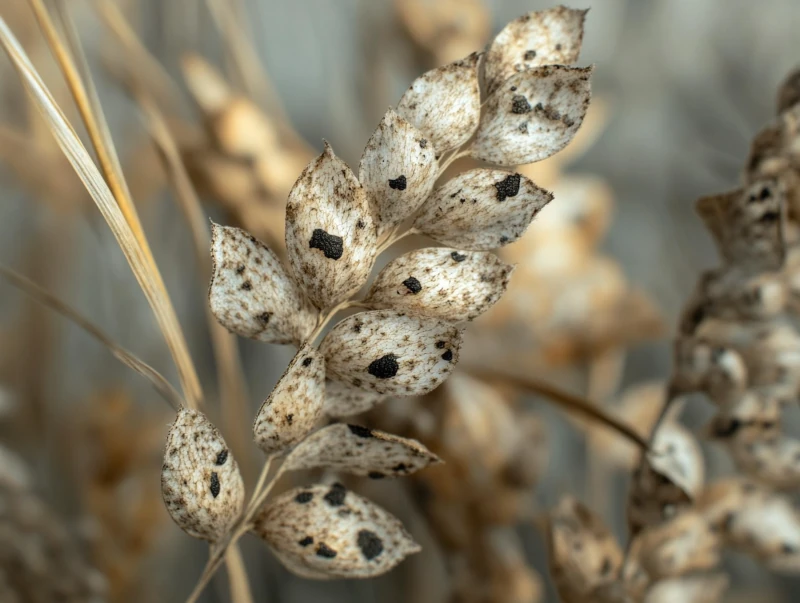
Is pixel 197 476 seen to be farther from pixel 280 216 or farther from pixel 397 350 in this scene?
pixel 280 216

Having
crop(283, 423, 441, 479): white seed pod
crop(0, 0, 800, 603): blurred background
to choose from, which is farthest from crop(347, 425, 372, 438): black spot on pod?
crop(0, 0, 800, 603): blurred background

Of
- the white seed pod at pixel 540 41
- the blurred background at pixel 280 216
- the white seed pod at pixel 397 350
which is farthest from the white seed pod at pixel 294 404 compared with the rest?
the blurred background at pixel 280 216

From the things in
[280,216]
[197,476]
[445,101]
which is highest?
[280,216]

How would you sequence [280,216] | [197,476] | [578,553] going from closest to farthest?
[197,476] < [578,553] < [280,216]

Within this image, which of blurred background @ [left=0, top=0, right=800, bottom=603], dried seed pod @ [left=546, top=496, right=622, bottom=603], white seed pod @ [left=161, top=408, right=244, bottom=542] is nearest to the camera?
white seed pod @ [left=161, top=408, right=244, bottom=542]

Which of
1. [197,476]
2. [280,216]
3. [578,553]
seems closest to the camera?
[197,476]

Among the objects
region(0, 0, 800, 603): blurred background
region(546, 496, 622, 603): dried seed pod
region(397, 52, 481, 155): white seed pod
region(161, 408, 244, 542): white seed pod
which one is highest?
region(0, 0, 800, 603): blurred background

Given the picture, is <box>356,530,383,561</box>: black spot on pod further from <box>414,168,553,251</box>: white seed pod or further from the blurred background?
the blurred background

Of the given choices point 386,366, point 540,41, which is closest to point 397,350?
point 386,366
